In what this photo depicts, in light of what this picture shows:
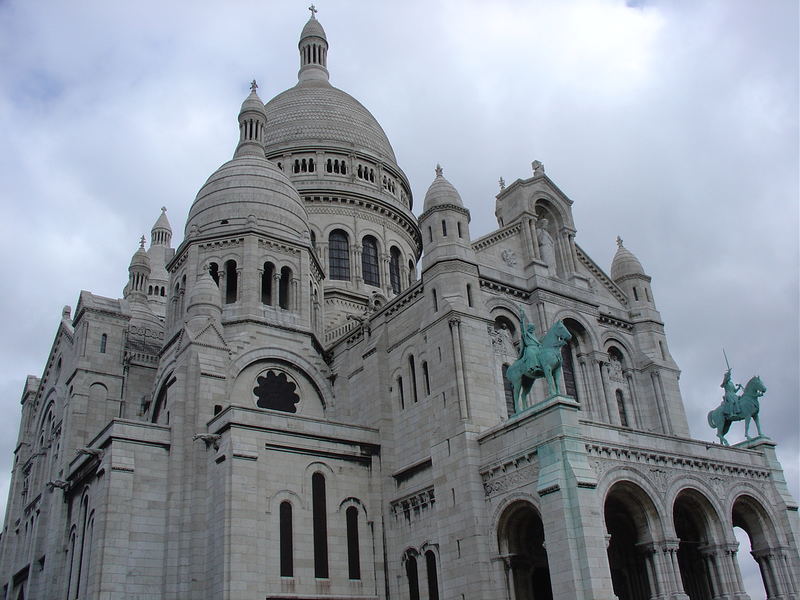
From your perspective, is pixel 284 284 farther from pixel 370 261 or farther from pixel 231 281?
pixel 370 261

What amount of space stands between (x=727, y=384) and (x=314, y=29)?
51135mm

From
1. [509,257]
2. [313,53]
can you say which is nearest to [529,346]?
[509,257]

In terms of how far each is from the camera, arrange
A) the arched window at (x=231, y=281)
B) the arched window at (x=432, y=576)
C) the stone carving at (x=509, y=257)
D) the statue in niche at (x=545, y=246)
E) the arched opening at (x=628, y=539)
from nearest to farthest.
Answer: the arched opening at (x=628, y=539) → the arched window at (x=432, y=576) → the stone carving at (x=509, y=257) → the statue in niche at (x=545, y=246) → the arched window at (x=231, y=281)

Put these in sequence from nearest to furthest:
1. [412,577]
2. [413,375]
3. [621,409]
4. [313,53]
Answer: [412,577] < [413,375] < [621,409] < [313,53]

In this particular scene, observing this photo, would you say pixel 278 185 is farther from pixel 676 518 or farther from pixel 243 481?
pixel 676 518

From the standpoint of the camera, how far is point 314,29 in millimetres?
71312

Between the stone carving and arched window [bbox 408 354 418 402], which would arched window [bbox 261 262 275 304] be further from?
the stone carving

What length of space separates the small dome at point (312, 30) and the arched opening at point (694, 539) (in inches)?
2134

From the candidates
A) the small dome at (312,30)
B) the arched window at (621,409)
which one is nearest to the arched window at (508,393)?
→ the arched window at (621,409)

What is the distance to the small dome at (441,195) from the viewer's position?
3609 cm

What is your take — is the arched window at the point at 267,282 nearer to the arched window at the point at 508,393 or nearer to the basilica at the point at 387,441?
the basilica at the point at 387,441

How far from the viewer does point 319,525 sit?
106 ft

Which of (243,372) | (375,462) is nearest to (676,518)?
(375,462)

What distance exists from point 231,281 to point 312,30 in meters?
38.3
